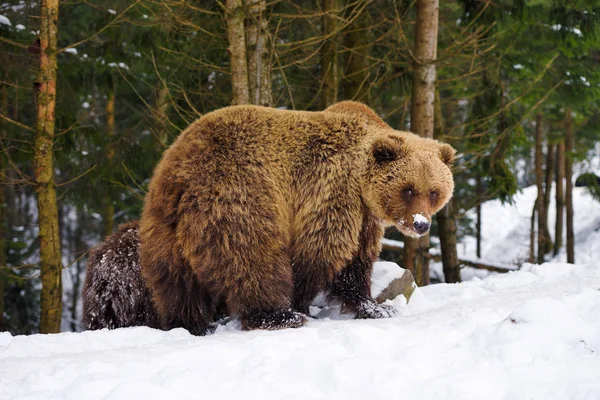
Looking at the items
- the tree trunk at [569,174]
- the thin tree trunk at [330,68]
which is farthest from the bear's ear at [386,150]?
the tree trunk at [569,174]

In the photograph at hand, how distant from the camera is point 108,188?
12.7 meters

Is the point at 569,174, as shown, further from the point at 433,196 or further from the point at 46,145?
the point at 46,145

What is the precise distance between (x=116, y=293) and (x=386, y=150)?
263 cm

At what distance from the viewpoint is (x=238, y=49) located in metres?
7.11

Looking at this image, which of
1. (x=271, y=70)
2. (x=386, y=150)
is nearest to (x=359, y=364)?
(x=386, y=150)

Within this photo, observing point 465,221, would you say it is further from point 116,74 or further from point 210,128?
point 210,128

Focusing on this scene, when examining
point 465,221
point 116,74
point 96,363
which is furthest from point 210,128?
point 465,221

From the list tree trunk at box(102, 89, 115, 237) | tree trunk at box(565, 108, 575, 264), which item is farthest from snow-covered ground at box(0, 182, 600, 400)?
tree trunk at box(565, 108, 575, 264)

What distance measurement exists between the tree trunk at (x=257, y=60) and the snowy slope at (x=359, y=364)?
3962mm

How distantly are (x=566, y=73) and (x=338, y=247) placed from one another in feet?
31.4

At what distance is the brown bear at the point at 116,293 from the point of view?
17.3 ft

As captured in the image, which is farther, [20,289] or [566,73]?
[20,289]

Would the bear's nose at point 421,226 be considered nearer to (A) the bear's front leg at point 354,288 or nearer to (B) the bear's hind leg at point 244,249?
(A) the bear's front leg at point 354,288

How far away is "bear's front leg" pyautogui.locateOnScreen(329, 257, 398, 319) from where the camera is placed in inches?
209
